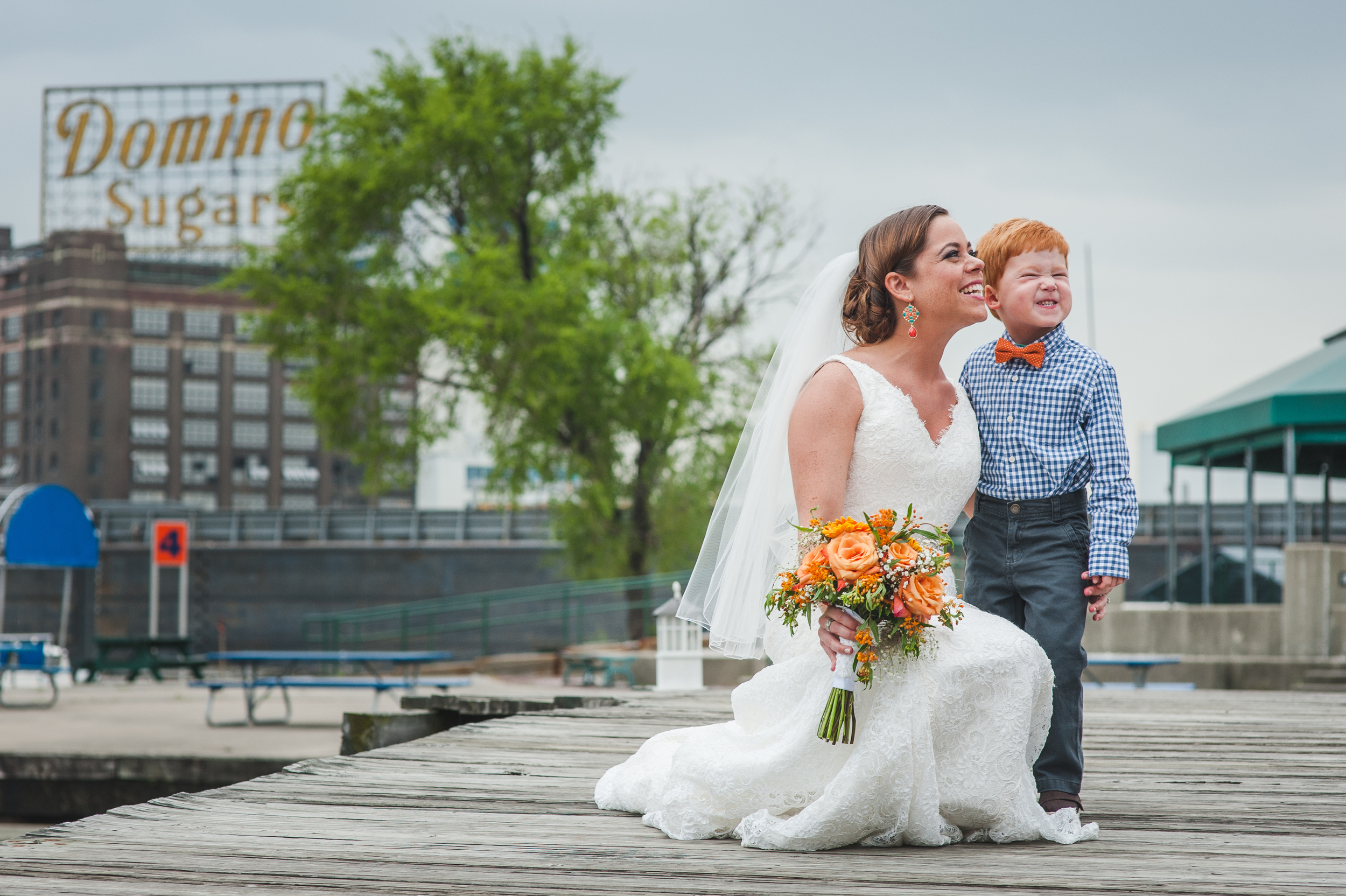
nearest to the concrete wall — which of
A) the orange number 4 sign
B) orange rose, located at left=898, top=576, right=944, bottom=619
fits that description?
the orange number 4 sign

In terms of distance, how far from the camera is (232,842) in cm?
338

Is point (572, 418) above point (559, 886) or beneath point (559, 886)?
above

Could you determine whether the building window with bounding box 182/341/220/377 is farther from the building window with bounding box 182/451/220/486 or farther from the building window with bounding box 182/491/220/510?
the building window with bounding box 182/491/220/510

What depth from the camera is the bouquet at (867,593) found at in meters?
3.34

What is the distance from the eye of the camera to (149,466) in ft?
273

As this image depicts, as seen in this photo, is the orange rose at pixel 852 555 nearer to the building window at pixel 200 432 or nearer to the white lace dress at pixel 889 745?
the white lace dress at pixel 889 745

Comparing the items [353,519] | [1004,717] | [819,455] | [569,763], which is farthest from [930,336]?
[353,519]

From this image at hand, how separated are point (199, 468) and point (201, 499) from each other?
6.85 feet

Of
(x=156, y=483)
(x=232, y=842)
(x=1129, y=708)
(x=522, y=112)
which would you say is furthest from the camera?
(x=156, y=483)

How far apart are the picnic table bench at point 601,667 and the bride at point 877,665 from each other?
12.0 m

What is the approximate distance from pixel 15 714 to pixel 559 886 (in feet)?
49.5

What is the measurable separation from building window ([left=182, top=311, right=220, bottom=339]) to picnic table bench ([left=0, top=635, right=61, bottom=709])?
7023 centimetres

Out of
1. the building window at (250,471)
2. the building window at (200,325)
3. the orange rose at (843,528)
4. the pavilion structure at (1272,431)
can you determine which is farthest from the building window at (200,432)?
the orange rose at (843,528)

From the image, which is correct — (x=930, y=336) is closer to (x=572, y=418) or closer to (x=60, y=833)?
(x=60, y=833)
